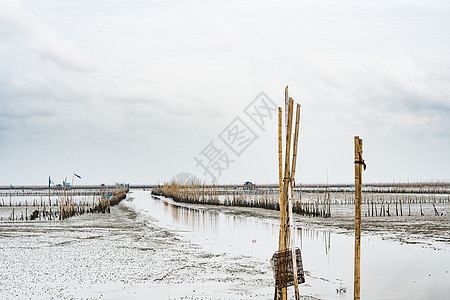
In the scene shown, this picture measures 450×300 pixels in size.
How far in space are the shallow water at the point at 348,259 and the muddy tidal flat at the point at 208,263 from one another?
20mm

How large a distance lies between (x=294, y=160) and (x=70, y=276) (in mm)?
5514

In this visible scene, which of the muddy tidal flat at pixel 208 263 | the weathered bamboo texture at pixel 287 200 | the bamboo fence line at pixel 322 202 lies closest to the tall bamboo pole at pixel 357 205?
the weathered bamboo texture at pixel 287 200

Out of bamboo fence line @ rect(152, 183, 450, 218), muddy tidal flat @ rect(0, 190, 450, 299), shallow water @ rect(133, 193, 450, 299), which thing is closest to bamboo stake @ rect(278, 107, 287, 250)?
muddy tidal flat @ rect(0, 190, 450, 299)

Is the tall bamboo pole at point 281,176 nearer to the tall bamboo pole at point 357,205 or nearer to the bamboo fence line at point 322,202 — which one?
the tall bamboo pole at point 357,205

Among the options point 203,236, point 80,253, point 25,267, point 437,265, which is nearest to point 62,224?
point 203,236

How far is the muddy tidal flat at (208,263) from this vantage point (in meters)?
8.25

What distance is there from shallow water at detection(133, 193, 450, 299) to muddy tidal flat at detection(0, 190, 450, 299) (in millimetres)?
20

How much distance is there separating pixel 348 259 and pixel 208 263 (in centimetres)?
349

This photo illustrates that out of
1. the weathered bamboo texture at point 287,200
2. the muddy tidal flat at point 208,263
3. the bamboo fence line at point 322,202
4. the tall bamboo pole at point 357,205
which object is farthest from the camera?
the bamboo fence line at point 322,202

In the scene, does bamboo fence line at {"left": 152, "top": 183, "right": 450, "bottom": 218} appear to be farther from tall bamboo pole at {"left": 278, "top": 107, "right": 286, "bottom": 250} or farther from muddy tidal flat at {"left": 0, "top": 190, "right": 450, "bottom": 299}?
tall bamboo pole at {"left": 278, "top": 107, "right": 286, "bottom": 250}

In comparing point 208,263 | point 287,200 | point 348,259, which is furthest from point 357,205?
point 348,259

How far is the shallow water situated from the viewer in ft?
27.3

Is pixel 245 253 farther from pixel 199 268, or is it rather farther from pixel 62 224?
pixel 62 224

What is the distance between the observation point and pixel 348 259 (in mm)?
11477
